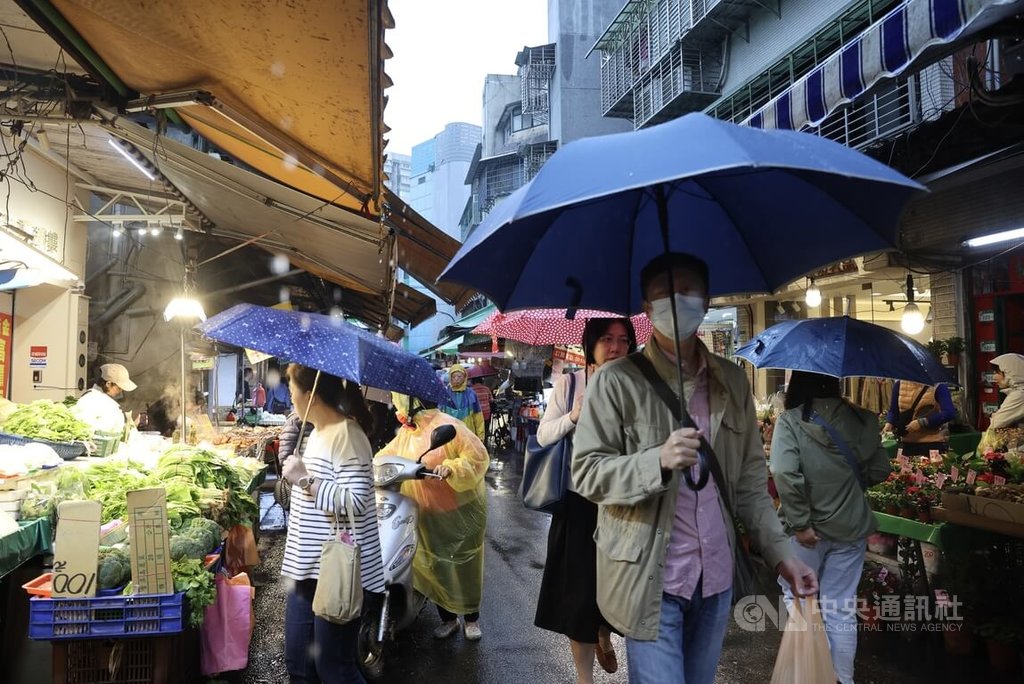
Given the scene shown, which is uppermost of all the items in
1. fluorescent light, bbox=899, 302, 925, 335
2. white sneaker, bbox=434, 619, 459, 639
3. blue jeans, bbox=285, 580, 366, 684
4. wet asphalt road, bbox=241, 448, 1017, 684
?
fluorescent light, bbox=899, 302, 925, 335

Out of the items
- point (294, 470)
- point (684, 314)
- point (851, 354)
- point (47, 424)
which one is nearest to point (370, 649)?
point (294, 470)

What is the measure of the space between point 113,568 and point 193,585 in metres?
0.42

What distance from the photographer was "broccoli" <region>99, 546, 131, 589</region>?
342 centimetres

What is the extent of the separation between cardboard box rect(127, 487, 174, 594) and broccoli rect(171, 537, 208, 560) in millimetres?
288

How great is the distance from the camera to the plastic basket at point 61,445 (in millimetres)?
5301

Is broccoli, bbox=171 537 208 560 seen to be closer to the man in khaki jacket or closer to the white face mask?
the man in khaki jacket

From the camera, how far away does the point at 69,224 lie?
324 inches

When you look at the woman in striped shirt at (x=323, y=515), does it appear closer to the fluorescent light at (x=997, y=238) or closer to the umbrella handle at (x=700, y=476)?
the umbrella handle at (x=700, y=476)

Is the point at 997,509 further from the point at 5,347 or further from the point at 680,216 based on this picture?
the point at 5,347

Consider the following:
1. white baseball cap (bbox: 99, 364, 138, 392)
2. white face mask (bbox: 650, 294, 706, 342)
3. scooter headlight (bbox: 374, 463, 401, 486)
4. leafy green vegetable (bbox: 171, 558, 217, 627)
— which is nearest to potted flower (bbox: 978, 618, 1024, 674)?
white face mask (bbox: 650, 294, 706, 342)

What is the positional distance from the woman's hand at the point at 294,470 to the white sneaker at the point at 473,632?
8.92 ft

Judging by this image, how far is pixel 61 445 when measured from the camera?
5695mm

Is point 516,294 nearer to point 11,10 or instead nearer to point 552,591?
point 552,591

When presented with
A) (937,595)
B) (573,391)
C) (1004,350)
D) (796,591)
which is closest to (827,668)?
(796,591)
